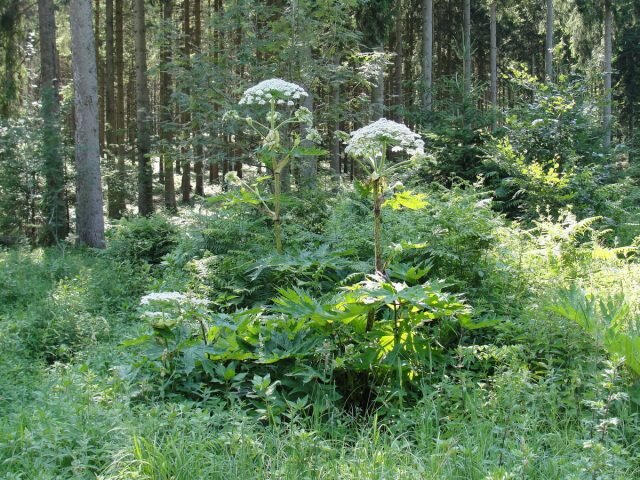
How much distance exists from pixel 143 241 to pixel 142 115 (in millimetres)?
8914

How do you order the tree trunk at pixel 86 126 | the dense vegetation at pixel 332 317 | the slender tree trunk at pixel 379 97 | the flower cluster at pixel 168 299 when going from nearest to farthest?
1. the dense vegetation at pixel 332 317
2. the flower cluster at pixel 168 299
3. the tree trunk at pixel 86 126
4. the slender tree trunk at pixel 379 97

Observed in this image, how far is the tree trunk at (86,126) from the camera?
1251cm

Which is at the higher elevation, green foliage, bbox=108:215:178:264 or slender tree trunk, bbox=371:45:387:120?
slender tree trunk, bbox=371:45:387:120

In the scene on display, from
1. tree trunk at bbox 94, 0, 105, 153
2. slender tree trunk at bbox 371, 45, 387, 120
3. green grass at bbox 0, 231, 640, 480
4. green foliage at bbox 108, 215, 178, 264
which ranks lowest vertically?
green grass at bbox 0, 231, 640, 480

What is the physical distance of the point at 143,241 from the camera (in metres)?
10.3

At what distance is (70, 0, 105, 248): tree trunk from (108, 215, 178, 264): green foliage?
2.88 meters

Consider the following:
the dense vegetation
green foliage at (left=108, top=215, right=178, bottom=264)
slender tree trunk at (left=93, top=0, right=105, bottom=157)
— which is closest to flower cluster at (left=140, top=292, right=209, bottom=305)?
the dense vegetation

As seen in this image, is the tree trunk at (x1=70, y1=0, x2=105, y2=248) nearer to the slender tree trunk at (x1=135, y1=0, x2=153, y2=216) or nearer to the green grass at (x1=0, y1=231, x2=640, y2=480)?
the slender tree trunk at (x1=135, y1=0, x2=153, y2=216)

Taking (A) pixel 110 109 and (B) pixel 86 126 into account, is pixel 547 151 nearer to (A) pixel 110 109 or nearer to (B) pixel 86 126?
(B) pixel 86 126

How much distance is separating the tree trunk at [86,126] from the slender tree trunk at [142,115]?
15.0 ft

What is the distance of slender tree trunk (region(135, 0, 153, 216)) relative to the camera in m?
18.1

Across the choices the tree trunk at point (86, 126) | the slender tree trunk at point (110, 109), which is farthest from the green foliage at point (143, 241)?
the slender tree trunk at point (110, 109)

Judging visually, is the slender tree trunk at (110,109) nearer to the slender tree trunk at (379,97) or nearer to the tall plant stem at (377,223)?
the slender tree trunk at (379,97)

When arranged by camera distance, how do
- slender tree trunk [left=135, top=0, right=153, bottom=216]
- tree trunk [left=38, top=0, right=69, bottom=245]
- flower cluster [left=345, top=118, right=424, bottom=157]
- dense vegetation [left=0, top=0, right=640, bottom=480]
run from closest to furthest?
1. dense vegetation [left=0, top=0, right=640, bottom=480]
2. flower cluster [left=345, top=118, right=424, bottom=157]
3. tree trunk [left=38, top=0, right=69, bottom=245]
4. slender tree trunk [left=135, top=0, right=153, bottom=216]
